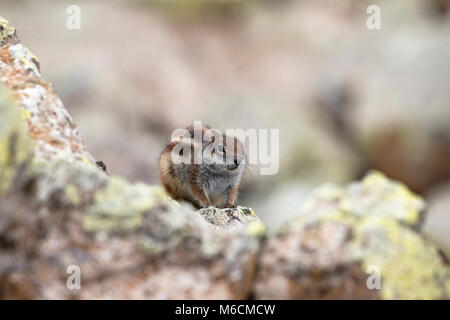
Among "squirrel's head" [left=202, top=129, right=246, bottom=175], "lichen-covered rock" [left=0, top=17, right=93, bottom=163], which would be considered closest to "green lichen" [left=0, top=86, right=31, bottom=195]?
"lichen-covered rock" [left=0, top=17, right=93, bottom=163]

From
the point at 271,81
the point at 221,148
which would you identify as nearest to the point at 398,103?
the point at 271,81

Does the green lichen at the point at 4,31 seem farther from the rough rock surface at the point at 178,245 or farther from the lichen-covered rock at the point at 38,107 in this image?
the rough rock surface at the point at 178,245

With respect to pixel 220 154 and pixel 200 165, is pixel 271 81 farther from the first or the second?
pixel 200 165

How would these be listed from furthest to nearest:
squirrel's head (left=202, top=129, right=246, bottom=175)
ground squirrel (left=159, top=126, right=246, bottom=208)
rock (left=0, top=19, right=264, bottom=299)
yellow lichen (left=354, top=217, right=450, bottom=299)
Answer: squirrel's head (left=202, top=129, right=246, bottom=175)
ground squirrel (left=159, top=126, right=246, bottom=208)
rock (left=0, top=19, right=264, bottom=299)
yellow lichen (left=354, top=217, right=450, bottom=299)

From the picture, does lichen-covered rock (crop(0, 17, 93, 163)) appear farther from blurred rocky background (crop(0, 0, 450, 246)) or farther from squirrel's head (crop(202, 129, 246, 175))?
blurred rocky background (crop(0, 0, 450, 246))

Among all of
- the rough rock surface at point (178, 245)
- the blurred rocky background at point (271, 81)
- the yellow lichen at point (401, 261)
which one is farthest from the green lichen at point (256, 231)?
the blurred rocky background at point (271, 81)
